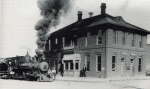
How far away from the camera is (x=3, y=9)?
2912 mm

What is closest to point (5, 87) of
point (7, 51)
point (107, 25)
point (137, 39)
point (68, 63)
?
point (7, 51)

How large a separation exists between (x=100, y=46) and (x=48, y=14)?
51 centimetres

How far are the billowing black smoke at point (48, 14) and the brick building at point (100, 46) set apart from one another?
0.25ft

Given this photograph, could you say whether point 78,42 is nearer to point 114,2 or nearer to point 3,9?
point 114,2

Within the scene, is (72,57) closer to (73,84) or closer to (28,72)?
(73,84)

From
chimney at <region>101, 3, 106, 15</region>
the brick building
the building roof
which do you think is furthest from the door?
chimney at <region>101, 3, 106, 15</region>

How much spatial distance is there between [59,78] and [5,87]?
18.5 inches

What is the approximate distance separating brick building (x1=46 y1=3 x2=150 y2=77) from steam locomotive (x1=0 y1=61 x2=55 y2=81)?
0.35ft

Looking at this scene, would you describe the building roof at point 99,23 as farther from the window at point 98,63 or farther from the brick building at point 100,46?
the window at point 98,63

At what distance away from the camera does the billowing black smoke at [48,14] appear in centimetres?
292

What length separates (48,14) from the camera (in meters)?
2.95

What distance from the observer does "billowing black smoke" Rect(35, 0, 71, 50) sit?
2918 mm

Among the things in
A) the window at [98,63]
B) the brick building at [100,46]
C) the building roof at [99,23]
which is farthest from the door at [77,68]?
the building roof at [99,23]

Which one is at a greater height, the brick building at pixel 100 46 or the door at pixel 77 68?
the brick building at pixel 100 46
